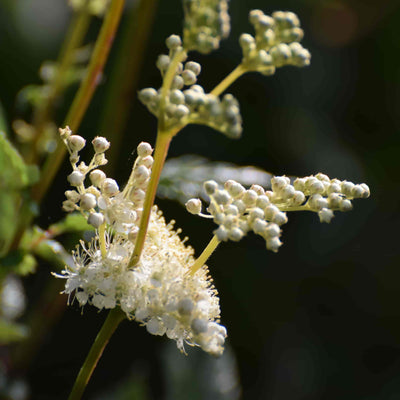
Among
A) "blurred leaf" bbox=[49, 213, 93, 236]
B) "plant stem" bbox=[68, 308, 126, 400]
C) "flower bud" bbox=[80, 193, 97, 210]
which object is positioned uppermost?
"flower bud" bbox=[80, 193, 97, 210]

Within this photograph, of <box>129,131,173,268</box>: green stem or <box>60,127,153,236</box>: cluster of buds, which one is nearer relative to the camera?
<box>129,131,173,268</box>: green stem

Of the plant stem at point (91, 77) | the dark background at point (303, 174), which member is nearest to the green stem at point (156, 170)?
the plant stem at point (91, 77)

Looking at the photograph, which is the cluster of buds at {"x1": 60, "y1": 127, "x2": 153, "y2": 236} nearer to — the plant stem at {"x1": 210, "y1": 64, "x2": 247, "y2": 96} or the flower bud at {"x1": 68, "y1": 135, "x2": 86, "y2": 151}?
the flower bud at {"x1": 68, "y1": 135, "x2": 86, "y2": 151}

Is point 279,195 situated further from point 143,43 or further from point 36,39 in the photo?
point 36,39

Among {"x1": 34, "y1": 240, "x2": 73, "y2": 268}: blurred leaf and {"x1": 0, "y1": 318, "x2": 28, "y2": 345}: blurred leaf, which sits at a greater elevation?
{"x1": 34, "y1": 240, "x2": 73, "y2": 268}: blurred leaf

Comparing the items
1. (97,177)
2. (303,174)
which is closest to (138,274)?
→ (97,177)

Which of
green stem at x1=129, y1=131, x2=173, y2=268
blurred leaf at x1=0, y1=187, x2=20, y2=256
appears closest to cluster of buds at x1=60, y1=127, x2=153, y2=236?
green stem at x1=129, y1=131, x2=173, y2=268
